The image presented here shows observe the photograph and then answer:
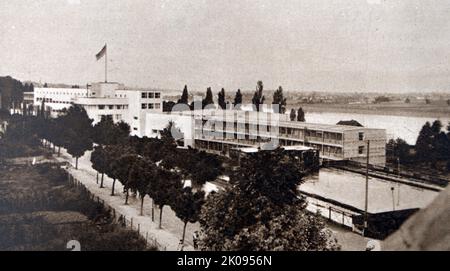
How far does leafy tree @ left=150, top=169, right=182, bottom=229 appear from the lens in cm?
988

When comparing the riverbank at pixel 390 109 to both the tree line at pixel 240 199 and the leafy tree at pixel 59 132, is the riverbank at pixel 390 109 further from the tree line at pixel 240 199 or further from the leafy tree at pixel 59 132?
the leafy tree at pixel 59 132

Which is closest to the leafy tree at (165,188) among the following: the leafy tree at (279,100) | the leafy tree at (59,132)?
the leafy tree at (279,100)

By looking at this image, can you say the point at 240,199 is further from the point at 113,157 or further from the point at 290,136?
the point at 113,157

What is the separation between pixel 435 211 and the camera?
1.06 m

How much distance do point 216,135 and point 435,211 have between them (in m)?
11.7

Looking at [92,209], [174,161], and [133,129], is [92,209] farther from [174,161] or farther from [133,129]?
[133,129]

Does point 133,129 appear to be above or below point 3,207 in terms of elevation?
above

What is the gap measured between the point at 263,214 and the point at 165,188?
4.25 metres

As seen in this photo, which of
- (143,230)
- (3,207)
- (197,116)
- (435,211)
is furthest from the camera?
(197,116)

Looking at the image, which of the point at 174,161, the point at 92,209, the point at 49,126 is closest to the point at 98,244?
the point at 92,209

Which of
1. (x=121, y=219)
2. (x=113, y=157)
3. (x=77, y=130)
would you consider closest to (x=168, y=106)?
(x=77, y=130)

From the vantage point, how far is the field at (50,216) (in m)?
9.16

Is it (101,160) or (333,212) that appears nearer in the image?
(333,212)

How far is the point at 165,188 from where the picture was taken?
33.3 feet
